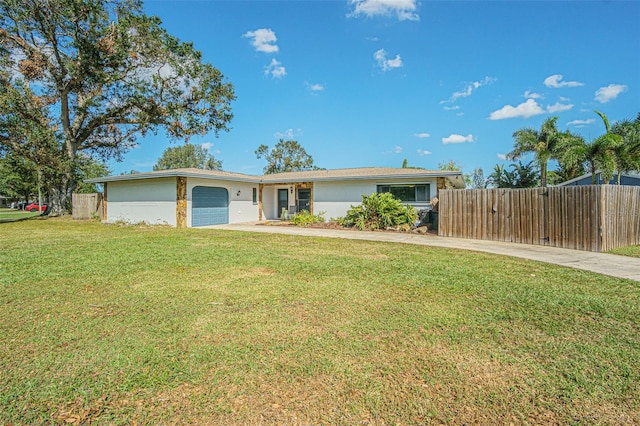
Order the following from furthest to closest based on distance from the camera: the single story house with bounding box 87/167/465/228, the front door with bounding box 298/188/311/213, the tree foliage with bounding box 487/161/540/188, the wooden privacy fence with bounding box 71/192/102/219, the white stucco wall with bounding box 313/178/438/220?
the tree foliage with bounding box 487/161/540/188 → the wooden privacy fence with bounding box 71/192/102/219 → the front door with bounding box 298/188/311/213 → the white stucco wall with bounding box 313/178/438/220 → the single story house with bounding box 87/167/465/228

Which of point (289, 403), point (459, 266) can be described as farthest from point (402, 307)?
point (459, 266)

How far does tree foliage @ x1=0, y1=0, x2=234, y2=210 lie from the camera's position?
1811 cm

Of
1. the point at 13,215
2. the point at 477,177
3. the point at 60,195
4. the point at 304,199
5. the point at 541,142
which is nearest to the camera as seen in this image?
the point at 304,199

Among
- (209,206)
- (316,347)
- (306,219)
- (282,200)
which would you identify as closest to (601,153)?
(306,219)

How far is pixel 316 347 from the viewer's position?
298 cm

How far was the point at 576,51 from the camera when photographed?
1277 centimetres

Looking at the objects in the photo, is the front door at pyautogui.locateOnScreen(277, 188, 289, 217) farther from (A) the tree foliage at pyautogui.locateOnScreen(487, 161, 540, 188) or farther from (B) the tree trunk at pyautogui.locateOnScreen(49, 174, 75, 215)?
(A) the tree foliage at pyautogui.locateOnScreen(487, 161, 540, 188)

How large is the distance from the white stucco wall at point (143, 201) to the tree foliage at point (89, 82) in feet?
19.0

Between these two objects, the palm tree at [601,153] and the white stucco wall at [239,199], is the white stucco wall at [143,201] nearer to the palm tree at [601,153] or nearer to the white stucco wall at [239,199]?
the white stucco wall at [239,199]

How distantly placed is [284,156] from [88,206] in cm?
2509

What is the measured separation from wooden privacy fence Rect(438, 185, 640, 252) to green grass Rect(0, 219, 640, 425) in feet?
13.0

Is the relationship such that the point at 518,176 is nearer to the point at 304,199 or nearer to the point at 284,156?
the point at 304,199

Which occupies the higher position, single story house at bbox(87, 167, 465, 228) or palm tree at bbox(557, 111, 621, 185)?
palm tree at bbox(557, 111, 621, 185)

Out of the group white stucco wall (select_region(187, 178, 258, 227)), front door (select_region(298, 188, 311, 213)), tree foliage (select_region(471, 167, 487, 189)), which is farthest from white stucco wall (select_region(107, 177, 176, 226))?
tree foliage (select_region(471, 167, 487, 189))
